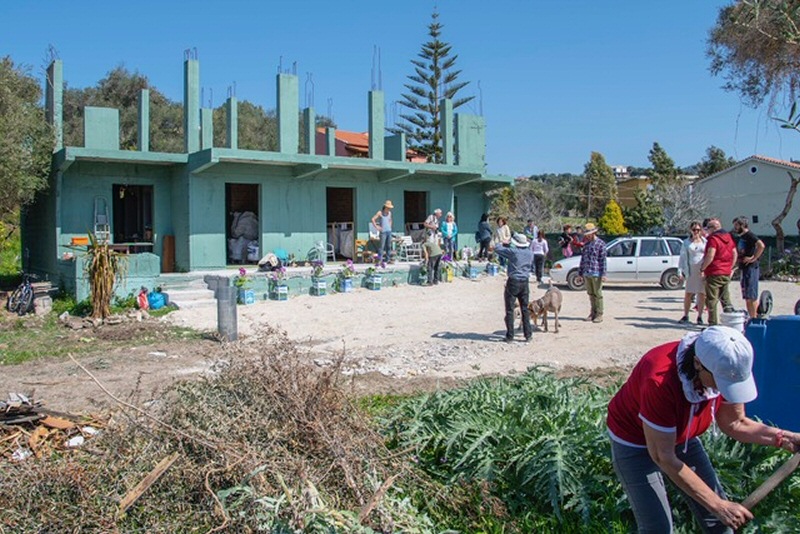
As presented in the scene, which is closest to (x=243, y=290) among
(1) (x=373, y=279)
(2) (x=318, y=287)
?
(2) (x=318, y=287)

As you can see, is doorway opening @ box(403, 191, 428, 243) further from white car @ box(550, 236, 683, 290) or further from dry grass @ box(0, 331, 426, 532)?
dry grass @ box(0, 331, 426, 532)

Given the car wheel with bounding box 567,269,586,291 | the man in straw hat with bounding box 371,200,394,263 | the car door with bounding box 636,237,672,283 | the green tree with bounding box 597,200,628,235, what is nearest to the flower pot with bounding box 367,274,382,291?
the man in straw hat with bounding box 371,200,394,263

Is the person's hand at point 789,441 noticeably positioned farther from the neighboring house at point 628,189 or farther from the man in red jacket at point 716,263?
the neighboring house at point 628,189

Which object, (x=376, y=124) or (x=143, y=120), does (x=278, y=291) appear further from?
(x=376, y=124)

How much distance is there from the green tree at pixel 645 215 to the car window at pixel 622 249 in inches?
758

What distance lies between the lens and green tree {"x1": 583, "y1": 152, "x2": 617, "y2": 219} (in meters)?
53.3

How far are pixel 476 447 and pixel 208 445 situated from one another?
1.79 meters

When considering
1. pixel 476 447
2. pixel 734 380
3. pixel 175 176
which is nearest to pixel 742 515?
pixel 734 380

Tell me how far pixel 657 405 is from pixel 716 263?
9.05 m

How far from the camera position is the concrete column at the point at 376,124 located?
20.8 metres

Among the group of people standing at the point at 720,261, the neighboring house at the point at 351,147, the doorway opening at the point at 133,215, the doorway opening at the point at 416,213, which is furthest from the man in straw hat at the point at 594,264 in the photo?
the neighboring house at the point at 351,147

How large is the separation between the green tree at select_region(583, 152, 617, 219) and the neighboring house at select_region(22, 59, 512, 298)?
106 ft

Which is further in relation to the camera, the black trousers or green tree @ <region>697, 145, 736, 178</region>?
green tree @ <region>697, 145, 736, 178</region>

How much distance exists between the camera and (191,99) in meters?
18.3
